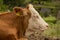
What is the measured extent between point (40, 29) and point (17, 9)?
25.6 inches

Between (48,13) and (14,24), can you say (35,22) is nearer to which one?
(14,24)

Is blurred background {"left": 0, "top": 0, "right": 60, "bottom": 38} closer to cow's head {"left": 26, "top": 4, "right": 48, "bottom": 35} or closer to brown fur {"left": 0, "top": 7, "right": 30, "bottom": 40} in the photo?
cow's head {"left": 26, "top": 4, "right": 48, "bottom": 35}

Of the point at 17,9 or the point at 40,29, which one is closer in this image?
the point at 17,9

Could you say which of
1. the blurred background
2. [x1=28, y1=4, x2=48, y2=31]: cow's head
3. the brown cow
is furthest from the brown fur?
the blurred background

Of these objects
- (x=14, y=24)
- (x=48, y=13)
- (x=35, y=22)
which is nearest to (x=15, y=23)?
(x=14, y=24)

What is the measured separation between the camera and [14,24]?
4418 mm

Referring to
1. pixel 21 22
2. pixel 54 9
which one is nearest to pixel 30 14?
pixel 21 22

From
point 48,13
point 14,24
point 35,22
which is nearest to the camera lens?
point 14,24

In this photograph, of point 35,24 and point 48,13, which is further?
point 48,13

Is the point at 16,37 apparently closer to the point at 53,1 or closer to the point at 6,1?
the point at 6,1

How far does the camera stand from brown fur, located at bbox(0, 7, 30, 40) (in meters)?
4.25

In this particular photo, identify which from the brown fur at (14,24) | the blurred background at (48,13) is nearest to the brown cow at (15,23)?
the brown fur at (14,24)

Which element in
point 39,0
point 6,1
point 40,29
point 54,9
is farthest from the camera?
point 39,0

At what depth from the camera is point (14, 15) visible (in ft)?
Result: 14.5
